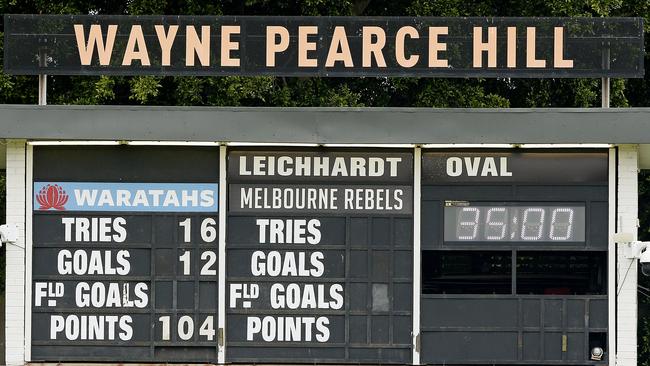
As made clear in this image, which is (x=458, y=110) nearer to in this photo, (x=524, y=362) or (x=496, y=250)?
(x=496, y=250)

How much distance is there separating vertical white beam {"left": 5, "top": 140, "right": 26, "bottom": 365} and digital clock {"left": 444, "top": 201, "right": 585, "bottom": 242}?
16.6ft

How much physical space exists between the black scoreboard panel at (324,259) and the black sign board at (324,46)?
4.94 feet

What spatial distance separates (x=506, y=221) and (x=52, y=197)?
17.8 ft

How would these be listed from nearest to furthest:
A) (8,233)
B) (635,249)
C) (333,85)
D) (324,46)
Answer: (635,249) → (8,233) → (324,46) → (333,85)

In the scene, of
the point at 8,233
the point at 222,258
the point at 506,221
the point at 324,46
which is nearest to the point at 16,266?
the point at 8,233

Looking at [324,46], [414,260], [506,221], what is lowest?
[414,260]

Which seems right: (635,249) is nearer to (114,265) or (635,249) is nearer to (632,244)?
(632,244)

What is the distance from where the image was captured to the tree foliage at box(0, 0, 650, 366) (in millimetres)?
22750

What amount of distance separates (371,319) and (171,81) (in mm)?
9982

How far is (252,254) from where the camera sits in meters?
15.2

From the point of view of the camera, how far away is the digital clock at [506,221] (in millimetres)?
15164

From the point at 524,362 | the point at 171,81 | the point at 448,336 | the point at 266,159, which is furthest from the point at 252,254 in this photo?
the point at 171,81

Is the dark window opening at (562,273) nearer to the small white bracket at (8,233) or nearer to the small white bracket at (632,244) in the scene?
the small white bracket at (632,244)

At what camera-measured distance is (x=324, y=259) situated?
49.9 ft
